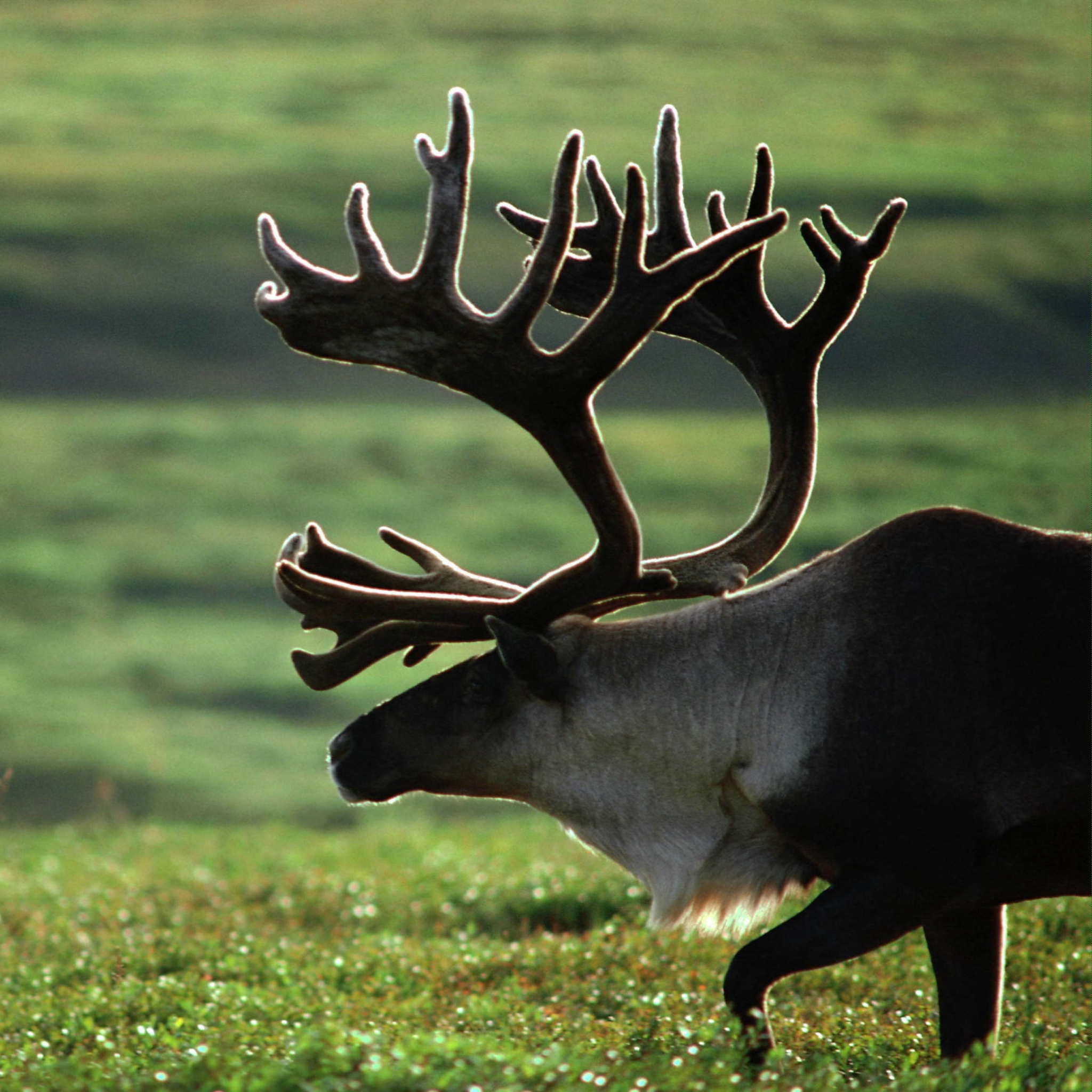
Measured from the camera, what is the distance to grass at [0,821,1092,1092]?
3.91 meters

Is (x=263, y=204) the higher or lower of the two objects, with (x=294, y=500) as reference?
higher

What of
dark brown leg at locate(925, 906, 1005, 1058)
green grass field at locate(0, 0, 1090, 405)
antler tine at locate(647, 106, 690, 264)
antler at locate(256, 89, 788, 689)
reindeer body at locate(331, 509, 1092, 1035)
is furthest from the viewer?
green grass field at locate(0, 0, 1090, 405)

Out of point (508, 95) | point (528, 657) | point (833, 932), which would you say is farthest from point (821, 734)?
point (508, 95)

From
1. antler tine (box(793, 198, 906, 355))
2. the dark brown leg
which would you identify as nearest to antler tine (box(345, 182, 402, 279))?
antler tine (box(793, 198, 906, 355))

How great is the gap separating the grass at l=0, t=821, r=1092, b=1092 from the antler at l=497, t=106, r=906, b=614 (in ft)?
4.89

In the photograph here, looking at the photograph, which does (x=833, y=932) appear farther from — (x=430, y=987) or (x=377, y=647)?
(x=430, y=987)

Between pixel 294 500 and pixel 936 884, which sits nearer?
pixel 936 884

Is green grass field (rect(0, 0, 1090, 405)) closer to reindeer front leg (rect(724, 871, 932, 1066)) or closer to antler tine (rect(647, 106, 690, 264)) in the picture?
antler tine (rect(647, 106, 690, 264))

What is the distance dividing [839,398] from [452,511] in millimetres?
8966

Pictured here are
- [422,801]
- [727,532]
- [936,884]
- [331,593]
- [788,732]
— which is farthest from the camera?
[727,532]

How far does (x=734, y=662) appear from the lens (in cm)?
480

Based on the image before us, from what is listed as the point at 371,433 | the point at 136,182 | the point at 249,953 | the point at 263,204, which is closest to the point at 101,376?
the point at 371,433

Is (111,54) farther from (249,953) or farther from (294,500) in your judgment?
(249,953)

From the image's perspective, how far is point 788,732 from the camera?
4.59 m
